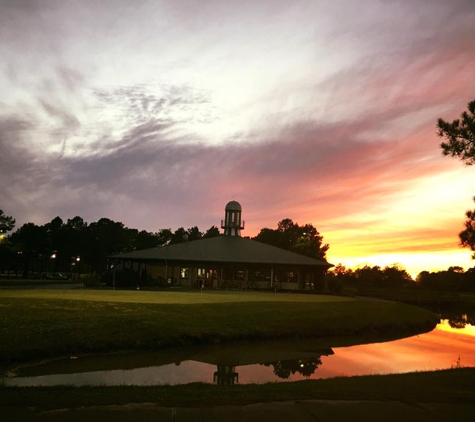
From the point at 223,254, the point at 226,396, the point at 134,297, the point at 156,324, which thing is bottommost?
the point at 226,396

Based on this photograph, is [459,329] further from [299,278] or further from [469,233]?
[299,278]

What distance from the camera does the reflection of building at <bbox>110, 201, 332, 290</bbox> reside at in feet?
153

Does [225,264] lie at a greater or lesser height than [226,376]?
greater

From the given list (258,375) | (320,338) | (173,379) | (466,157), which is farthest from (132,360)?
(466,157)

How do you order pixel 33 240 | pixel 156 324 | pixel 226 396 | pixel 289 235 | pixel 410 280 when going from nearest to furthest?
pixel 226 396 → pixel 156 324 → pixel 410 280 → pixel 289 235 → pixel 33 240

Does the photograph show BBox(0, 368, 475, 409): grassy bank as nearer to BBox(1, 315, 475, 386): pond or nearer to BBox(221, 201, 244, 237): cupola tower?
BBox(1, 315, 475, 386): pond

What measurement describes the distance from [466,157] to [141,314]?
14.3 m

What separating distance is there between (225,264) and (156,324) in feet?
100

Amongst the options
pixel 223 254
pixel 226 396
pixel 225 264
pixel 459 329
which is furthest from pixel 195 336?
pixel 225 264

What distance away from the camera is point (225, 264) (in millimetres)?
48656

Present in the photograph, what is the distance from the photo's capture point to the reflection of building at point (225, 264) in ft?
153

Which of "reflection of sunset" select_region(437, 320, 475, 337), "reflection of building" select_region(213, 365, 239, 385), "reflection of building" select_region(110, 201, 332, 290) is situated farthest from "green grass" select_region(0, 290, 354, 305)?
"reflection of building" select_region(110, 201, 332, 290)

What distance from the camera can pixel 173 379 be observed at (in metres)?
11.9

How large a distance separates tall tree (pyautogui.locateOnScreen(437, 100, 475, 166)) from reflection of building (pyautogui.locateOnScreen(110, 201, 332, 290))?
1339 inches
